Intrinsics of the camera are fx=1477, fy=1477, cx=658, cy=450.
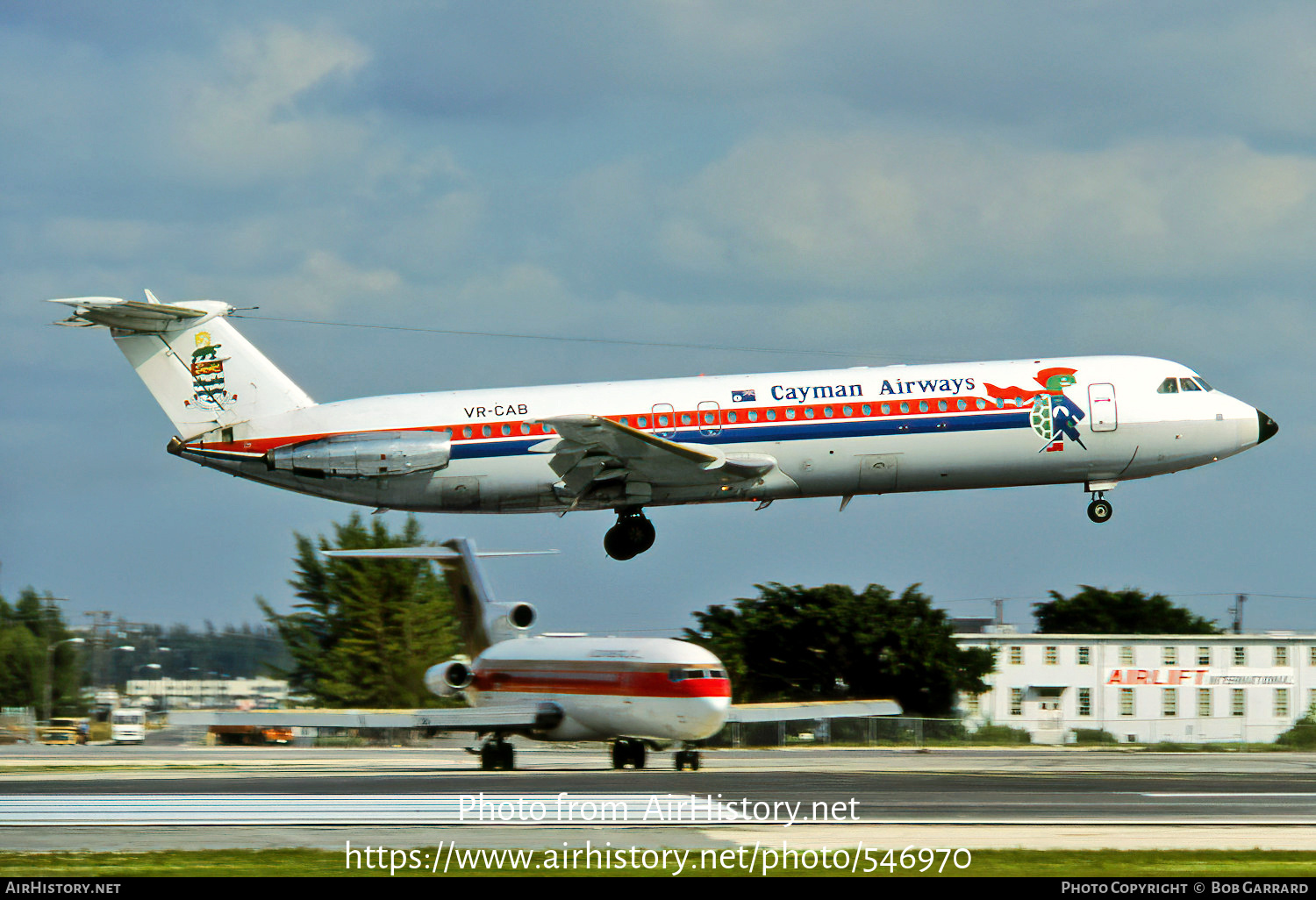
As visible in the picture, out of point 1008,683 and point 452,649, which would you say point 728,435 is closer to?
point 452,649

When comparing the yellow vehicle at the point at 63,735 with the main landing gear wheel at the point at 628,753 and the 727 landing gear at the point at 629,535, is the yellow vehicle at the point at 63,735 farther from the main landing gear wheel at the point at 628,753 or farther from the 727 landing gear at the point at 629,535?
the 727 landing gear at the point at 629,535

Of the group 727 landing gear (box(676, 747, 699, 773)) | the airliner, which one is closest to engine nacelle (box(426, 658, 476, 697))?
the airliner

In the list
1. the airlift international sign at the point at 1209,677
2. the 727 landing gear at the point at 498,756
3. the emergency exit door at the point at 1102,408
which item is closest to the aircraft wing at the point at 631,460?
the emergency exit door at the point at 1102,408

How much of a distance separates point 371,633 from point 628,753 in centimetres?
4362

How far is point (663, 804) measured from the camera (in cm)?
2795

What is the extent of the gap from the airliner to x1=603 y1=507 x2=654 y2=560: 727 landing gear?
14.8ft

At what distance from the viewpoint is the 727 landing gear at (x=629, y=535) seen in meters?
34.3

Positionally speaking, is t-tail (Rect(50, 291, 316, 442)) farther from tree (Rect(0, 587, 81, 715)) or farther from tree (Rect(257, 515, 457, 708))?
tree (Rect(0, 587, 81, 715))

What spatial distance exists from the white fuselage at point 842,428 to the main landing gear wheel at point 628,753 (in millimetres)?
8292

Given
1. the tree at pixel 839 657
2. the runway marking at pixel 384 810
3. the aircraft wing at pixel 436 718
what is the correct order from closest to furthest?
the runway marking at pixel 384 810, the aircraft wing at pixel 436 718, the tree at pixel 839 657

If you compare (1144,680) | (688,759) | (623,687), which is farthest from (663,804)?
(1144,680)

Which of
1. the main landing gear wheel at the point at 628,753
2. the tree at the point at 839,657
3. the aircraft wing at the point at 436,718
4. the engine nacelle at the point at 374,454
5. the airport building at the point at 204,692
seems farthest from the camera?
the airport building at the point at 204,692

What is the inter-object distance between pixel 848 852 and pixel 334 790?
52.9ft

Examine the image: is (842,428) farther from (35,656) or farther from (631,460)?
(35,656)
